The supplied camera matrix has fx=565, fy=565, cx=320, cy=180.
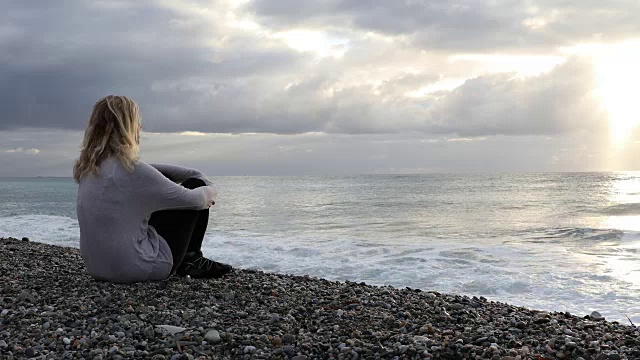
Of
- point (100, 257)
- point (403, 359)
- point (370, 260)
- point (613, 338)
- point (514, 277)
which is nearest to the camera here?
point (403, 359)

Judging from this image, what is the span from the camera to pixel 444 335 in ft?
15.2

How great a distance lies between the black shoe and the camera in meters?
6.38

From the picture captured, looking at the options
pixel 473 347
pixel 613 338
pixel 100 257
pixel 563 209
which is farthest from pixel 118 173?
pixel 563 209

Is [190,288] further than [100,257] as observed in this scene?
Yes

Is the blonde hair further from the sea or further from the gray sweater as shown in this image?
the sea

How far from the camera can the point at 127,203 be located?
206 inches

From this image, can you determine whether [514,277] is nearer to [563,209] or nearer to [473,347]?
[473,347]

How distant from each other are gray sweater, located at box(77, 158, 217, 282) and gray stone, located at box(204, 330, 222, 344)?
1361mm

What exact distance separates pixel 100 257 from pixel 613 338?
4685 millimetres

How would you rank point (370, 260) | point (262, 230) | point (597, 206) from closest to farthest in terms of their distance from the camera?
point (370, 260)
point (262, 230)
point (597, 206)

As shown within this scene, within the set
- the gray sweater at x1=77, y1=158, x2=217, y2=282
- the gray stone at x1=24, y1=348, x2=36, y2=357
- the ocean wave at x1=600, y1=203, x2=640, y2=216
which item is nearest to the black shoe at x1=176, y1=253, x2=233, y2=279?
the gray sweater at x1=77, y1=158, x2=217, y2=282

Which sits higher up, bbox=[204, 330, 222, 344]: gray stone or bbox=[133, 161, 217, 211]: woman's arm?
bbox=[133, 161, 217, 211]: woman's arm

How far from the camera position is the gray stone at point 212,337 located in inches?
175

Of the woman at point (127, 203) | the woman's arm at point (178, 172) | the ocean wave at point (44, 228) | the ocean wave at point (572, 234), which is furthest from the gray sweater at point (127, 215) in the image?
the ocean wave at point (572, 234)
